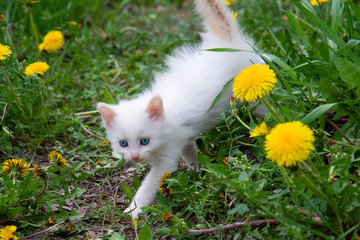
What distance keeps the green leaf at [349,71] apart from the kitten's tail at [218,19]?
886mm

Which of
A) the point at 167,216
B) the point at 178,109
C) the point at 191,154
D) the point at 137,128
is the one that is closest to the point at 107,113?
the point at 137,128

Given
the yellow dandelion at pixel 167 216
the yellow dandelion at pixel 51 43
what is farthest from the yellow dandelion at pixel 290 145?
the yellow dandelion at pixel 51 43

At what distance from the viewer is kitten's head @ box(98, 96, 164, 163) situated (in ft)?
8.93

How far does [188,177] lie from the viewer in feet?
8.96

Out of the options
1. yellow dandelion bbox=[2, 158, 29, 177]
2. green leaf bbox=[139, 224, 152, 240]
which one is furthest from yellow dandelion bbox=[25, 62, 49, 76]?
green leaf bbox=[139, 224, 152, 240]

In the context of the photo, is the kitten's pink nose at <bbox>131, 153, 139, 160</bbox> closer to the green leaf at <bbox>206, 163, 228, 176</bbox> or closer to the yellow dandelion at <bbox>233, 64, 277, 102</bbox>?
the green leaf at <bbox>206, 163, 228, 176</bbox>

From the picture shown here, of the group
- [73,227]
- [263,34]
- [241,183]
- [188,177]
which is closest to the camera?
[241,183]

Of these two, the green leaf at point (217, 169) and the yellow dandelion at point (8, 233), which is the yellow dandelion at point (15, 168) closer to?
the yellow dandelion at point (8, 233)

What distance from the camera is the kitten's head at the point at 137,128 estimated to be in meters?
2.72

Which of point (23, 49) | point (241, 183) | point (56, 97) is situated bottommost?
point (241, 183)

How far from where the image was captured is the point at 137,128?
8.91 ft

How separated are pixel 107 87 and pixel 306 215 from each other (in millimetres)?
2594

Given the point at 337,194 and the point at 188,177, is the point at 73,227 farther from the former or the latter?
the point at 337,194

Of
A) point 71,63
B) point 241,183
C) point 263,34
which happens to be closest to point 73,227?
point 241,183
